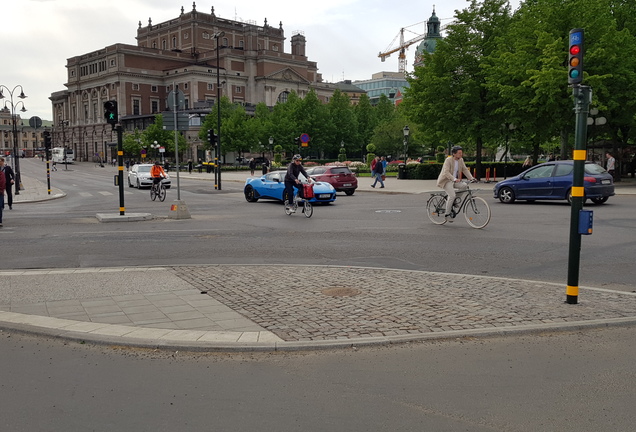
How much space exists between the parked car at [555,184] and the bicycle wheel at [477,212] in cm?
676

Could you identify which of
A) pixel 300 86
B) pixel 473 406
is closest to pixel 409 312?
pixel 473 406

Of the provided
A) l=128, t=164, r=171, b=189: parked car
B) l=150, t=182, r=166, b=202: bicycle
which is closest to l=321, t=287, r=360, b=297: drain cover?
l=150, t=182, r=166, b=202: bicycle

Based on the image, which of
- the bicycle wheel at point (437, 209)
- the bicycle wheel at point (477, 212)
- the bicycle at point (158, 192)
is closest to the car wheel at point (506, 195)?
the bicycle wheel at point (437, 209)

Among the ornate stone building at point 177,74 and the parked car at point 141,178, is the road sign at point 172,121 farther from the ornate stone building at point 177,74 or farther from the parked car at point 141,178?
the ornate stone building at point 177,74

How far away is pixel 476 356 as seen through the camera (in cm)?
546

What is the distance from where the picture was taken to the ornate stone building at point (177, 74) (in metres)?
117

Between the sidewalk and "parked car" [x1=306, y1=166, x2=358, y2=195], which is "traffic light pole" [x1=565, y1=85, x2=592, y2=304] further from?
"parked car" [x1=306, y1=166, x2=358, y2=195]

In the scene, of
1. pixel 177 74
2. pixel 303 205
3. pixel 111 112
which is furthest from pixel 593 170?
pixel 177 74

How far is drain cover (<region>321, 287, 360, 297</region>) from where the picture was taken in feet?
25.1

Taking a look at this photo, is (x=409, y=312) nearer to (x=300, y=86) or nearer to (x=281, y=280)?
(x=281, y=280)

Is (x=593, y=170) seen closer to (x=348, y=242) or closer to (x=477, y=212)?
(x=477, y=212)

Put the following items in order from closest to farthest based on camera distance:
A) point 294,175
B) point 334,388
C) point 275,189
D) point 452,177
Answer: point 334,388, point 452,177, point 294,175, point 275,189

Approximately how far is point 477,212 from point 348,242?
3.91 m

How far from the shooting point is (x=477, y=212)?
48.7 feet
